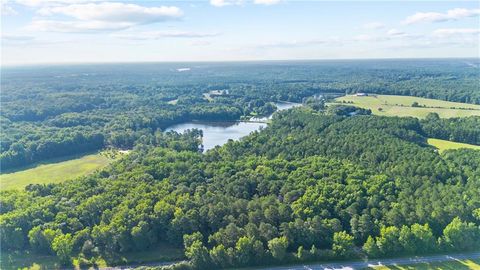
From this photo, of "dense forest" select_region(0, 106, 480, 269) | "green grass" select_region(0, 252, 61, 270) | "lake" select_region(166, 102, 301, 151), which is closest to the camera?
"green grass" select_region(0, 252, 61, 270)

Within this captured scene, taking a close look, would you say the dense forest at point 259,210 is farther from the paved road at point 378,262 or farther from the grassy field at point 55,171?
the grassy field at point 55,171

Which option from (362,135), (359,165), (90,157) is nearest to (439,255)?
(359,165)

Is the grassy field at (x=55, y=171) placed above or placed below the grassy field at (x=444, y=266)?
above

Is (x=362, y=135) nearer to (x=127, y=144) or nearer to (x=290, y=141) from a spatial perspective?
(x=290, y=141)

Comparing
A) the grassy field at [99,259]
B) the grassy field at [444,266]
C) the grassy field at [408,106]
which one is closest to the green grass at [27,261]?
the grassy field at [99,259]

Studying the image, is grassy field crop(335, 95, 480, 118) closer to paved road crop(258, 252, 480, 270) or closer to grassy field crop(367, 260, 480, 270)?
paved road crop(258, 252, 480, 270)

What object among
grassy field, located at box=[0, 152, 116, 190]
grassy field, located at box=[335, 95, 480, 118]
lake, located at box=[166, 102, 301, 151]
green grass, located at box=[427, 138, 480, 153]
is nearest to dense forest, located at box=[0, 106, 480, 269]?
green grass, located at box=[427, 138, 480, 153]

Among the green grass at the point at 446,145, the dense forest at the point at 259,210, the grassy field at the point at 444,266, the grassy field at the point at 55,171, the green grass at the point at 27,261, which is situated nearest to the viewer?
the grassy field at the point at 444,266
